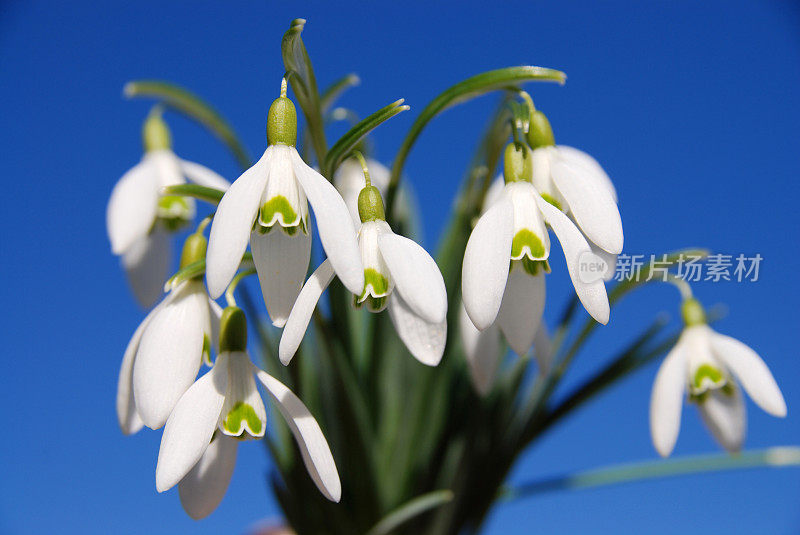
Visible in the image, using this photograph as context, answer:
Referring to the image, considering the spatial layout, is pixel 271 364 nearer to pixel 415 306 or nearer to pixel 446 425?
pixel 446 425

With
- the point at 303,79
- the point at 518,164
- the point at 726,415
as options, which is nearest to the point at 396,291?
the point at 518,164

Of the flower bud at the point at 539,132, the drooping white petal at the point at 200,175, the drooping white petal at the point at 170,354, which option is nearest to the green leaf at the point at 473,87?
the flower bud at the point at 539,132

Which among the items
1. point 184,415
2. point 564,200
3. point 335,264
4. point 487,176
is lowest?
point 184,415

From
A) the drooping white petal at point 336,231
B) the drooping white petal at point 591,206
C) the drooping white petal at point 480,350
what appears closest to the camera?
the drooping white petal at point 336,231

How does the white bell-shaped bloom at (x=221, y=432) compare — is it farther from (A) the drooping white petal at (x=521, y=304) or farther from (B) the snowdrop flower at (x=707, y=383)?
(B) the snowdrop flower at (x=707, y=383)

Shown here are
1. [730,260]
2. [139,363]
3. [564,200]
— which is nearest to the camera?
[139,363]

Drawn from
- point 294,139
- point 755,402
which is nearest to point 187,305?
point 294,139

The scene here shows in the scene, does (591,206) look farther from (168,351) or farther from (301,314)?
(168,351)
